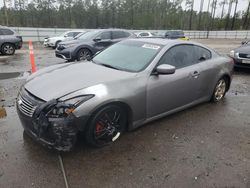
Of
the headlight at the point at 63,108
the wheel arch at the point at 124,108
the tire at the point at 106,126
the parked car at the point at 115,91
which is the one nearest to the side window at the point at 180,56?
the parked car at the point at 115,91

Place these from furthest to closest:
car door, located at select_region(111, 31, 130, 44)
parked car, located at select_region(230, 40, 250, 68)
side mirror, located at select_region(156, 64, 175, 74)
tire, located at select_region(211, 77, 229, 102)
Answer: car door, located at select_region(111, 31, 130, 44), parked car, located at select_region(230, 40, 250, 68), tire, located at select_region(211, 77, 229, 102), side mirror, located at select_region(156, 64, 175, 74)

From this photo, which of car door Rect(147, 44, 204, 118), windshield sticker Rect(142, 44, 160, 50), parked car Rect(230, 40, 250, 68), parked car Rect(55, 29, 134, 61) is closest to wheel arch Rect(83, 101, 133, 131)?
car door Rect(147, 44, 204, 118)

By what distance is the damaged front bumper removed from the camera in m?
2.71

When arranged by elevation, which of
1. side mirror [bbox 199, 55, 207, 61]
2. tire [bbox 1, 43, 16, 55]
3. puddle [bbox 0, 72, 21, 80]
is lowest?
puddle [bbox 0, 72, 21, 80]

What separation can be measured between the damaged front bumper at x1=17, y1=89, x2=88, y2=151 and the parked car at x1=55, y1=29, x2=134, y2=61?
24.5 ft

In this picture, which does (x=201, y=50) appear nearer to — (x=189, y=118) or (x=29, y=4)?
(x=189, y=118)

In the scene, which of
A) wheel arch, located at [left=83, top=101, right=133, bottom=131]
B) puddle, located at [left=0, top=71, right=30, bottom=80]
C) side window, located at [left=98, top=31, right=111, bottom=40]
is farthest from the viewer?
side window, located at [left=98, top=31, right=111, bottom=40]

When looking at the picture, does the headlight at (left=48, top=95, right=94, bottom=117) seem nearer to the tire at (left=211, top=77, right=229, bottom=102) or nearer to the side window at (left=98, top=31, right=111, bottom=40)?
the tire at (left=211, top=77, right=229, bottom=102)

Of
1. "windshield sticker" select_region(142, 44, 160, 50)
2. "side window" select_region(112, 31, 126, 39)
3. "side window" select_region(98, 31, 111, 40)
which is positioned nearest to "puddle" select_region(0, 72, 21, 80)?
"side window" select_region(98, 31, 111, 40)

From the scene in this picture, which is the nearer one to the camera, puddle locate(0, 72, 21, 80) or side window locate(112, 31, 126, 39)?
puddle locate(0, 72, 21, 80)

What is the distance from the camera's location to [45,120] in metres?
2.71

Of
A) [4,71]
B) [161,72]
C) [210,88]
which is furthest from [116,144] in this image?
[4,71]

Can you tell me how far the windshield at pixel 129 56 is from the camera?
3.76 metres

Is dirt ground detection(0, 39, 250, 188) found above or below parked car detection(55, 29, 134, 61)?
below
